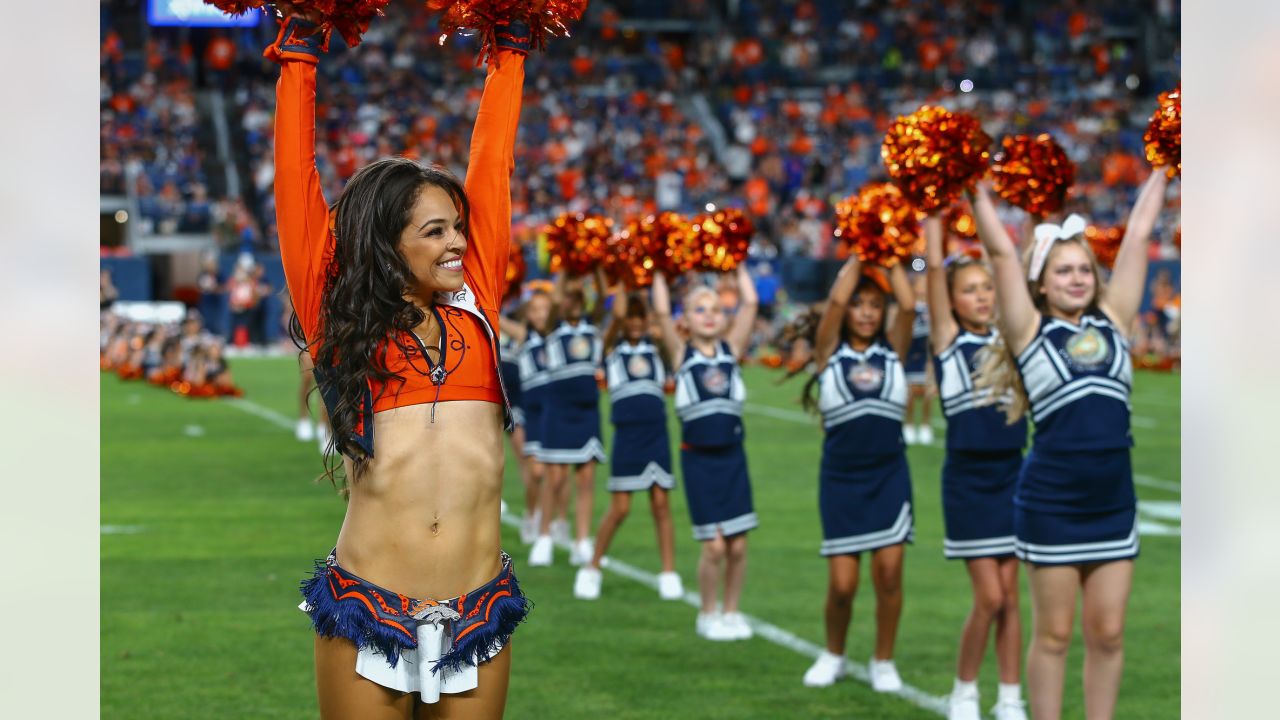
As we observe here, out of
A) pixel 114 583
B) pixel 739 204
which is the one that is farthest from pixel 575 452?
pixel 739 204

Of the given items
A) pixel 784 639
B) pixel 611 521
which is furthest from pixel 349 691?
pixel 611 521

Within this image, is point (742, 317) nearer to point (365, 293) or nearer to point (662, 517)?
point (662, 517)

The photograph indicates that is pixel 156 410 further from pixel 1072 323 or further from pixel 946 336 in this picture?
pixel 1072 323

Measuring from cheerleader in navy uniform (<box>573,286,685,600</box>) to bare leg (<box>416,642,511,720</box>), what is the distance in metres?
4.45

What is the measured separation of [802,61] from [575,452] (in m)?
26.3

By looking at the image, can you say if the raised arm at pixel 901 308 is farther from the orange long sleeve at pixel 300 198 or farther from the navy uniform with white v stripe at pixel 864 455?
the orange long sleeve at pixel 300 198

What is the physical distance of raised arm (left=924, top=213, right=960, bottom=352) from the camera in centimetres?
471

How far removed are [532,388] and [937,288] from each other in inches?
162

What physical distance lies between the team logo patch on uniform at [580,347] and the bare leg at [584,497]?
0.55 m

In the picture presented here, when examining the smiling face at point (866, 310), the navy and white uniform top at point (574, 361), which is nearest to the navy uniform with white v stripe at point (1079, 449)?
the smiling face at point (866, 310)

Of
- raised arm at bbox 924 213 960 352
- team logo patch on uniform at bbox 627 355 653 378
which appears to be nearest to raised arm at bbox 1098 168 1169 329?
raised arm at bbox 924 213 960 352

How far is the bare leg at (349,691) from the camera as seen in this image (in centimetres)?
253

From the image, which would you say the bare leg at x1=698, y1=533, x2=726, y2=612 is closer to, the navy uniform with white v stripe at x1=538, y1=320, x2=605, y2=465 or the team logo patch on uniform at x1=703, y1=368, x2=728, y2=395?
the team logo patch on uniform at x1=703, y1=368, x2=728, y2=395

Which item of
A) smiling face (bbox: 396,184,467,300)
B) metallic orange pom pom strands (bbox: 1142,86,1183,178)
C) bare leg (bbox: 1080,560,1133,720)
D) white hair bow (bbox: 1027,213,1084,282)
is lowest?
bare leg (bbox: 1080,560,1133,720)
